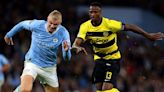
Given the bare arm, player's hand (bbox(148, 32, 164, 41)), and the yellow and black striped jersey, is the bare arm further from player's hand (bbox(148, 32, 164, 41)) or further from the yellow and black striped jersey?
player's hand (bbox(148, 32, 164, 41))

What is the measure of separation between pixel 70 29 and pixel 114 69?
26.7 ft

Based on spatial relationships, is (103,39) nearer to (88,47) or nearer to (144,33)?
(144,33)

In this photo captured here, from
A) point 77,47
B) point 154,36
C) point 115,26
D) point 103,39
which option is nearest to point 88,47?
point 103,39

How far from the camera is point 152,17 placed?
1011 inches

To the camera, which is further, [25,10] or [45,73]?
[25,10]

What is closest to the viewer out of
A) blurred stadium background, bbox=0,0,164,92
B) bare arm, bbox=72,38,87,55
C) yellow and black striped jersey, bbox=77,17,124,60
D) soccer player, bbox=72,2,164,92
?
bare arm, bbox=72,38,87,55

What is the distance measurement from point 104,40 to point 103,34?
132mm

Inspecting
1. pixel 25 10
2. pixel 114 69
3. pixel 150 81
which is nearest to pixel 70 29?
pixel 25 10

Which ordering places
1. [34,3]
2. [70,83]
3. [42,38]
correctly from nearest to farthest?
1. [42,38]
2. [70,83]
3. [34,3]

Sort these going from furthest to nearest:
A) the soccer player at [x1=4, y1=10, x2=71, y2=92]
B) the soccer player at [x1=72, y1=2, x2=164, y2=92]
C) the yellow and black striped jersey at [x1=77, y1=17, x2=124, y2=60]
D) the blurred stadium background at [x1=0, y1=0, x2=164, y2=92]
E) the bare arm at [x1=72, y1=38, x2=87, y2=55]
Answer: the blurred stadium background at [x1=0, y1=0, x2=164, y2=92]
the yellow and black striped jersey at [x1=77, y1=17, x2=124, y2=60]
the soccer player at [x1=72, y1=2, x2=164, y2=92]
the soccer player at [x1=4, y1=10, x2=71, y2=92]
the bare arm at [x1=72, y1=38, x2=87, y2=55]

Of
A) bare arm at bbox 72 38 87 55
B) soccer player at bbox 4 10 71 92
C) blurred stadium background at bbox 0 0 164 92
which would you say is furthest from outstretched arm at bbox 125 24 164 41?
blurred stadium background at bbox 0 0 164 92

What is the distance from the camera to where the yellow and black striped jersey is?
14164 millimetres

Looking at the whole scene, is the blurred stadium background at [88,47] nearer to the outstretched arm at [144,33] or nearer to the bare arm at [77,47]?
the bare arm at [77,47]

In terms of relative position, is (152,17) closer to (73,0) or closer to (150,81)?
(73,0)
